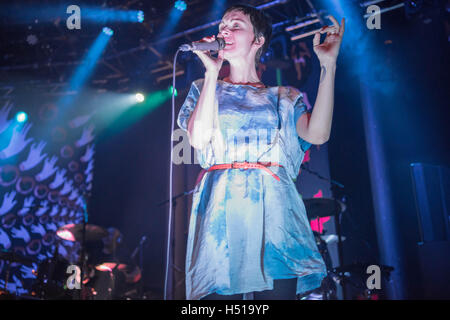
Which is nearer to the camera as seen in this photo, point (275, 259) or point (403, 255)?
point (275, 259)

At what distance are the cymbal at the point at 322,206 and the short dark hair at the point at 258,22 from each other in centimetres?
256

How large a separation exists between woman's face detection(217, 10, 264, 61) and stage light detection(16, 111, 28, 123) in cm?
753

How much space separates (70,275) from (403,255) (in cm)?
441

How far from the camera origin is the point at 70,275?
17.3 feet

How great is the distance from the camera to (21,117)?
7.87 m

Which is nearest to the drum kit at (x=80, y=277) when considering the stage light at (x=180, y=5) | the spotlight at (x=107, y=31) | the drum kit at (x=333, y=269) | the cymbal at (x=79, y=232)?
the cymbal at (x=79, y=232)

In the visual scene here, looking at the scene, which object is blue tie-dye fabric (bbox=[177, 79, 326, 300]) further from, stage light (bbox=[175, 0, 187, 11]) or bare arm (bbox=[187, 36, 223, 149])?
stage light (bbox=[175, 0, 187, 11])

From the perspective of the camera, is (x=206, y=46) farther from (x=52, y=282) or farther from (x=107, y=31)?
(x=107, y=31)

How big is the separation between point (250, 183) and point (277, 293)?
15.1 inches

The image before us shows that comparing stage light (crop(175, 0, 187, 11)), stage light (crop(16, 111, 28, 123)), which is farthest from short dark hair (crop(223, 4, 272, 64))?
stage light (crop(16, 111, 28, 123))

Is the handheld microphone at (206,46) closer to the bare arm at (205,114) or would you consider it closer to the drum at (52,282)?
the bare arm at (205,114)
